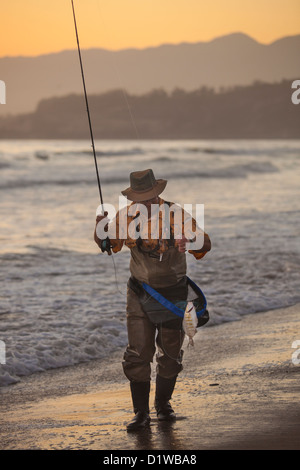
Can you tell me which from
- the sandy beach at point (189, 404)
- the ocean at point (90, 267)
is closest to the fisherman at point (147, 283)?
the sandy beach at point (189, 404)

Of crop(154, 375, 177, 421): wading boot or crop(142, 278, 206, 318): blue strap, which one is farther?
crop(154, 375, 177, 421): wading boot

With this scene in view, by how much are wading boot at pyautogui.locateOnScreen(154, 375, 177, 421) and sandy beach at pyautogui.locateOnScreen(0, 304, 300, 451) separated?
0.22 feet

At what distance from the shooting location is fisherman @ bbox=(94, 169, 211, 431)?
15.1 ft

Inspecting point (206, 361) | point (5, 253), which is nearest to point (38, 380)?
point (206, 361)

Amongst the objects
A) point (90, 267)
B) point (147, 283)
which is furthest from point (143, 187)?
point (90, 267)

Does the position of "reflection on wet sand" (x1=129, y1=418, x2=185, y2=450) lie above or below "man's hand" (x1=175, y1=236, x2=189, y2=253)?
below

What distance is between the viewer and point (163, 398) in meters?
4.78

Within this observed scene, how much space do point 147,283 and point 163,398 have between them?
2.38 feet

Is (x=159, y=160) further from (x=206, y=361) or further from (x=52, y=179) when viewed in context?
(x=206, y=361)

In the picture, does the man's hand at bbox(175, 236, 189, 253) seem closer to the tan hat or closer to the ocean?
the tan hat

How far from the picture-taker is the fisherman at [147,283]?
181 inches

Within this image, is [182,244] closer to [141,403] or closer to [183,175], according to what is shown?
[141,403]

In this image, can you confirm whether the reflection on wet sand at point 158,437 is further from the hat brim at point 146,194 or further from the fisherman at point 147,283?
the hat brim at point 146,194

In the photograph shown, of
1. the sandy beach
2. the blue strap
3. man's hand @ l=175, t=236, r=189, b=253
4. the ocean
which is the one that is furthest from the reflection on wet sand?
the ocean
